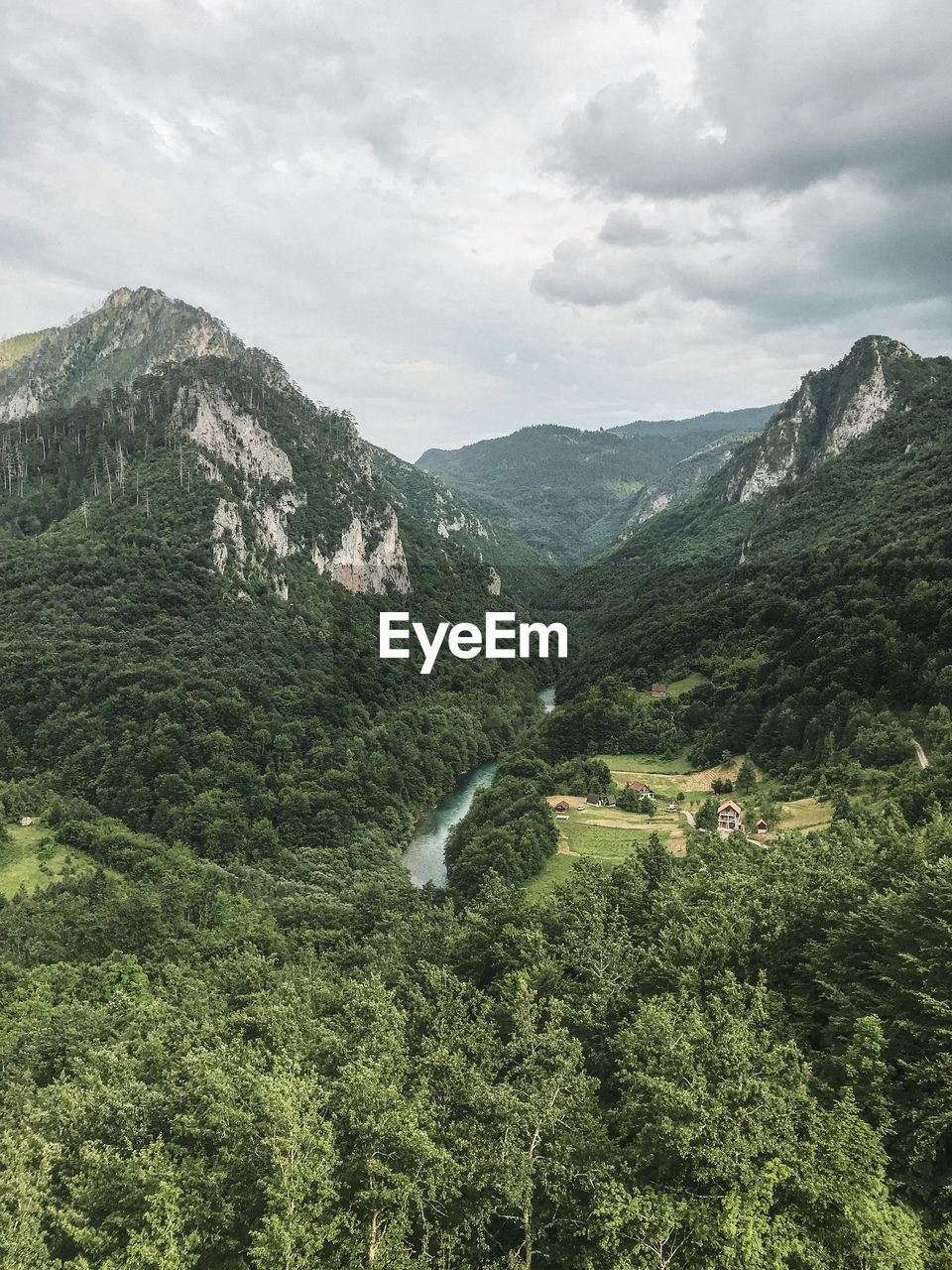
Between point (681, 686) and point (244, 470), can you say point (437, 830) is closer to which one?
point (681, 686)

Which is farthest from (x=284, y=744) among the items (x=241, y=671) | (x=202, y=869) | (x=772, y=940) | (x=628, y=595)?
(x=628, y=595)

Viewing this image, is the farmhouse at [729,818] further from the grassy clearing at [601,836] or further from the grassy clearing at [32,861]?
the grassy clearing at [32,861]

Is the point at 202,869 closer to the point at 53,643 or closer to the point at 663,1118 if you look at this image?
the point at 53,643

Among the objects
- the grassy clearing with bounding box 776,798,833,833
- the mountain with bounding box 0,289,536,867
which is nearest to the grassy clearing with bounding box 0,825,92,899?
the mountain with bounding box 0,289,536,867

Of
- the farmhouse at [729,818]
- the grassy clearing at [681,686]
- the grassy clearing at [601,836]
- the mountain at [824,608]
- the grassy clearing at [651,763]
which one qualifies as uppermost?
the mountain at [824,608]

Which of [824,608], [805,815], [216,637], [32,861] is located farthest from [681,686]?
[32,861]

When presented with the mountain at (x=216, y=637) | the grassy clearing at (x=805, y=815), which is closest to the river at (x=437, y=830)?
the mountain at (x=216, y=637)
